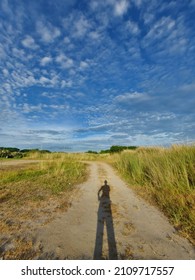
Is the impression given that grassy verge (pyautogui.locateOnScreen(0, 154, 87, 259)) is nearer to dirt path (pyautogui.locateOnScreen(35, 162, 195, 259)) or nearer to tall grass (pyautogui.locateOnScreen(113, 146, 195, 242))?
dirt path (pyautogui.locateOnScreen(35, 162, 195, 259))

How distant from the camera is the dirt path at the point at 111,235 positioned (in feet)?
11.1

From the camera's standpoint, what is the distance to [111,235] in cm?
409

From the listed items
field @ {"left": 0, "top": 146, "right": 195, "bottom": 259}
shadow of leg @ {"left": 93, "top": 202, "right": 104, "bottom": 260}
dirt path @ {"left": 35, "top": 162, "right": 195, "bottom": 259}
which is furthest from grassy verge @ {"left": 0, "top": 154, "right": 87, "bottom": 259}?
shadow of leg @ {"left": 93, "top": 202, "right": 104, "bottom": 260}

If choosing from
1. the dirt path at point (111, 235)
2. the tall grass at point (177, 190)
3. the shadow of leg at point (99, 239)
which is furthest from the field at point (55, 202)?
the shadow of leg at point (99, 239)

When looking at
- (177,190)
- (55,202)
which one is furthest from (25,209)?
(177,190)

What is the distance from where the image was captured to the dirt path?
338 cm

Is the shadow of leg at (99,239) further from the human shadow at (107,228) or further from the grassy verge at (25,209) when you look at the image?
the grassy verge at (25,209)

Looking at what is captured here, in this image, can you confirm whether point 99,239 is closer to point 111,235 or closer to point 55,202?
point 111,235

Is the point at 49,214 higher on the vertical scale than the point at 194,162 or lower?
lower

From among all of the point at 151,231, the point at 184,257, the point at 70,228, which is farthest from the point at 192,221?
the point at 70,228

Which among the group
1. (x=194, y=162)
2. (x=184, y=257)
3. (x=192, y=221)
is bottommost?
(x=184, y=257)

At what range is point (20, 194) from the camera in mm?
7641
